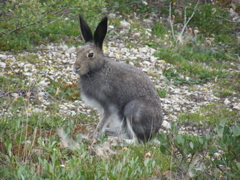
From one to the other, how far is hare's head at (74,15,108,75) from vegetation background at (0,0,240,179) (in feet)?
3.51

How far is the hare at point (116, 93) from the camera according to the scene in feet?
23.7

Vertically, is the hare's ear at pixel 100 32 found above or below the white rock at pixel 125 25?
above

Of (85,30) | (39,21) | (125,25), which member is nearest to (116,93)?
(85,30)

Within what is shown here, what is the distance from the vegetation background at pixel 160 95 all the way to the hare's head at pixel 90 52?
1.07 m

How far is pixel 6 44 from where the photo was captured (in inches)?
420

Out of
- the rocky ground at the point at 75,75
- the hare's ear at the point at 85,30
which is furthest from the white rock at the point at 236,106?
the hare's ear at the point at 85,30

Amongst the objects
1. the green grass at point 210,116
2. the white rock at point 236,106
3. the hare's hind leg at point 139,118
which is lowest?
the white rock at point 236,106

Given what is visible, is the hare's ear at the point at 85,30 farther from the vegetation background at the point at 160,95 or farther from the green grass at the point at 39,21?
the green grass at the point at 39,21

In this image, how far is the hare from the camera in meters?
7.21

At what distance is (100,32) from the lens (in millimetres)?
7480

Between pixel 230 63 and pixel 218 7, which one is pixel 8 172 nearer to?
pixel 230 63

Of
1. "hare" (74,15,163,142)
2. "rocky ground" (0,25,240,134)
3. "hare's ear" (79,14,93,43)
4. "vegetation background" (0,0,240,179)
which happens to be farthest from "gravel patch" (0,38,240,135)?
"hare's ear" (79,14,93,43)

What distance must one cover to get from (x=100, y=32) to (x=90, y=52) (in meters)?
0.43

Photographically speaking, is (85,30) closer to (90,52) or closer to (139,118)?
(90,52)
